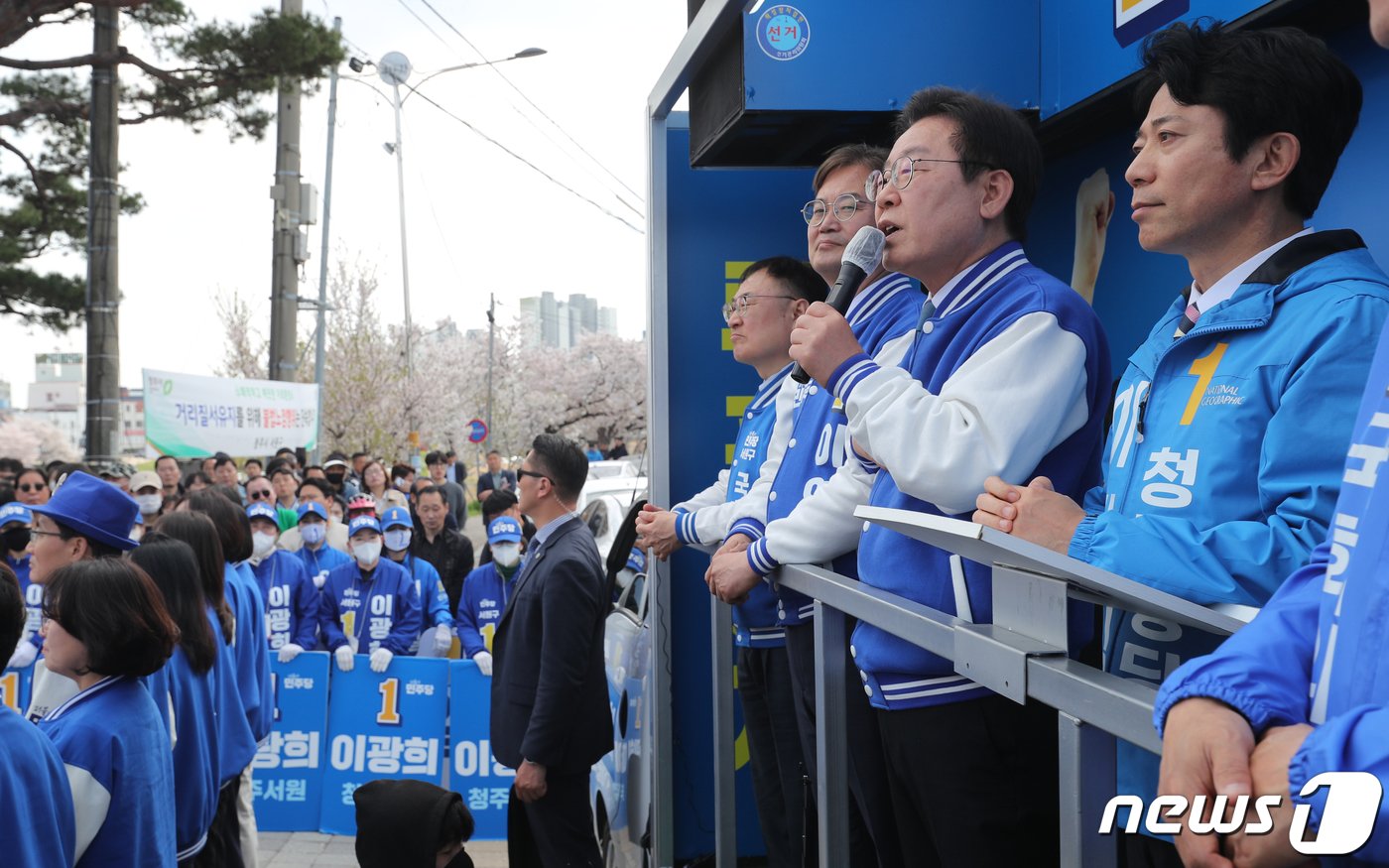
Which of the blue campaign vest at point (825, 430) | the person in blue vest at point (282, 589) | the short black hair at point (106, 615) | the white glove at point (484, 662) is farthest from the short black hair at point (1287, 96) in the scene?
the person in blue vest at point (282, 589)

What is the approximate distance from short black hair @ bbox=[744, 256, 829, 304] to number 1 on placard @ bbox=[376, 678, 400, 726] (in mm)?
4220

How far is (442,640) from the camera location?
749 cm

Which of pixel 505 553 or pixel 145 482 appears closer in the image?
pixel 505 553

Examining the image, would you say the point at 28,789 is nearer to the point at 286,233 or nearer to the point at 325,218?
the point at 286,233

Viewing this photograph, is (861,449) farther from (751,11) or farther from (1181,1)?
(751,11)

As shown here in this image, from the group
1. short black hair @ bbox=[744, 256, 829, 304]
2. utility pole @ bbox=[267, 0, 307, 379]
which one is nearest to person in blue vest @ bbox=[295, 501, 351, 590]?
short black hair @ bbox=[744, 256, 829, 304]

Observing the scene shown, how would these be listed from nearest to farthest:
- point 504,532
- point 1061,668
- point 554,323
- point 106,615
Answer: point 1061,668, point 106,615, point 504,532, point 554,323

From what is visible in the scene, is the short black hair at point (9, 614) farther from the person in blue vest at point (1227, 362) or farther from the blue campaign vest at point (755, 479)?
the person in blue vest at point (1227, 362)

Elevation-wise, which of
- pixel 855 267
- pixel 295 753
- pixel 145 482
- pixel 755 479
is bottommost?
pixel 295 753

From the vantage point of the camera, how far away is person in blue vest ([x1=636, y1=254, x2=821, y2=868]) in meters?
3.20

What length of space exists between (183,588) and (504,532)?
3790 millimetres

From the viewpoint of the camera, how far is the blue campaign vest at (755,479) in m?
3.26

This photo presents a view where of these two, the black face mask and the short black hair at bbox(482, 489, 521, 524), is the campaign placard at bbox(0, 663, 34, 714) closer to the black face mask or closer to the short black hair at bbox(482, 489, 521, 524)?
the black face mask

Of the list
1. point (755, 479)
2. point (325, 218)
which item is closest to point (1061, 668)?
point (755, 479)
